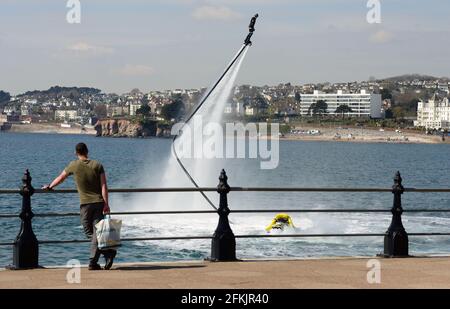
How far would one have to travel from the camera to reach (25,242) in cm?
1438

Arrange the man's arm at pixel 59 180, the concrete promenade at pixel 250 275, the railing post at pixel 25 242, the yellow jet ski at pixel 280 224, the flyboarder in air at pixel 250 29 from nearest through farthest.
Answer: the concrete promenade at pixel 250 275, the man's arm at pixel 59 180, the railing post at pixel 25 242, the flyboarder in air at pixel 250 29, the yellow jet ski at pixel 280 224

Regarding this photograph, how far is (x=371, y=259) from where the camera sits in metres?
15.8

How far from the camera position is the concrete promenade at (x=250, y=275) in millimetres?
12906

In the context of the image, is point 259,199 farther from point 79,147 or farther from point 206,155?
point 79,147

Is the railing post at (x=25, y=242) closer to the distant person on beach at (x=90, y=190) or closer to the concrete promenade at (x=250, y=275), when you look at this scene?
the concrete promenade at (x=250, y=275)

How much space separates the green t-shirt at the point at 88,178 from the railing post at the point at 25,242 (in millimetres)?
829

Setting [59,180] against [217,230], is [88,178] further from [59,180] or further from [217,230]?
[217,230]

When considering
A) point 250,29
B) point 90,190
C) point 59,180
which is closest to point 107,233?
point 90,190

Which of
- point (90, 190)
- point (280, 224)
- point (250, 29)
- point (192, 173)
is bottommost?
point (280, 224)

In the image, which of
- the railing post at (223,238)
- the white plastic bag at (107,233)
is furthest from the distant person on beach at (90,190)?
the railing post at (223,238)
